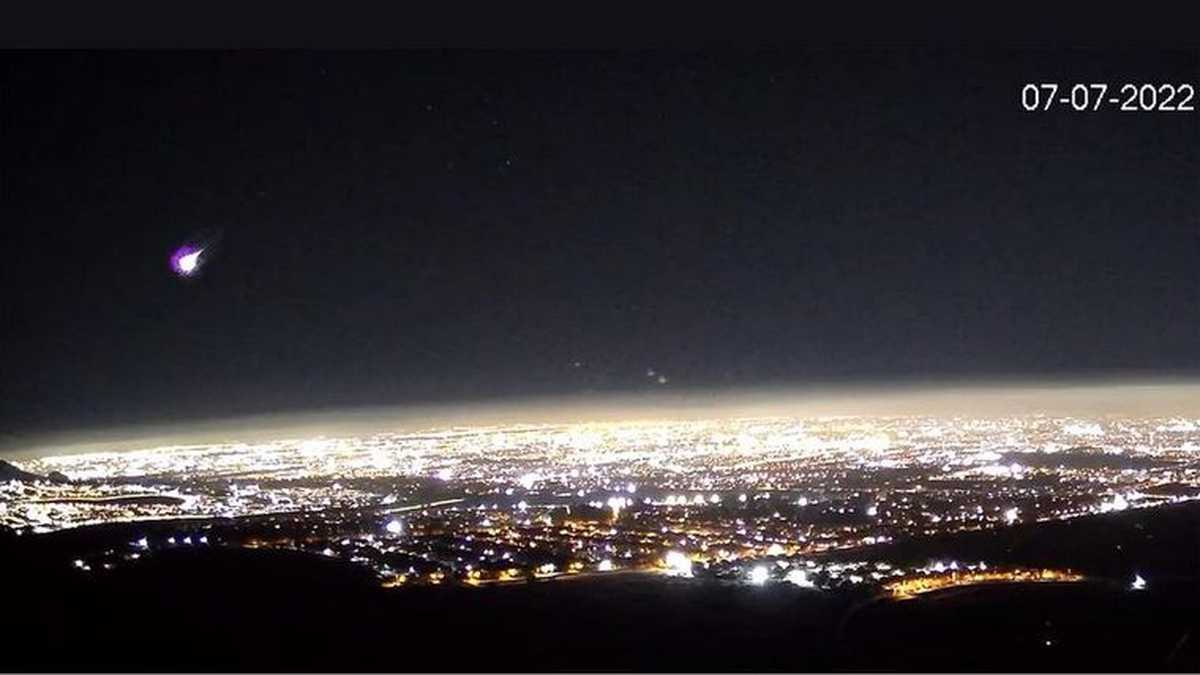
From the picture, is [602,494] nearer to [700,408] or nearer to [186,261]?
[700,408]

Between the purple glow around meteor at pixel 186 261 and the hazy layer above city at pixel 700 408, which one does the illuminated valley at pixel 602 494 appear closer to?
the hazy layer above city at pixel 700 408

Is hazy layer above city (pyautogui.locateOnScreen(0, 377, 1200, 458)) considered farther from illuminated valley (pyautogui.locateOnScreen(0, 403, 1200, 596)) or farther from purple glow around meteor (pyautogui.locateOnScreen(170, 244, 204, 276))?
purple glow around meteor (pyautogui.locateOnScreen(170, 244, 204, 276))

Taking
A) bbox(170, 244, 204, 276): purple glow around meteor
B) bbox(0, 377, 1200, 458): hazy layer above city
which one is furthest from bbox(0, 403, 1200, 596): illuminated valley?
bbox(170, 244, 204, 276): purple glow around meteor

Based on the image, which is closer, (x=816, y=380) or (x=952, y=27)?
(x=952, y=27)

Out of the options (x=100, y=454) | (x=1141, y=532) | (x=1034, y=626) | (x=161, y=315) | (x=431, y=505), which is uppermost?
(x=161, y=315)

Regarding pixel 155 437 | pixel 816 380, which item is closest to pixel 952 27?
pixel 816 380

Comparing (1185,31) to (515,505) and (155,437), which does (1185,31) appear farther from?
(155,437)
